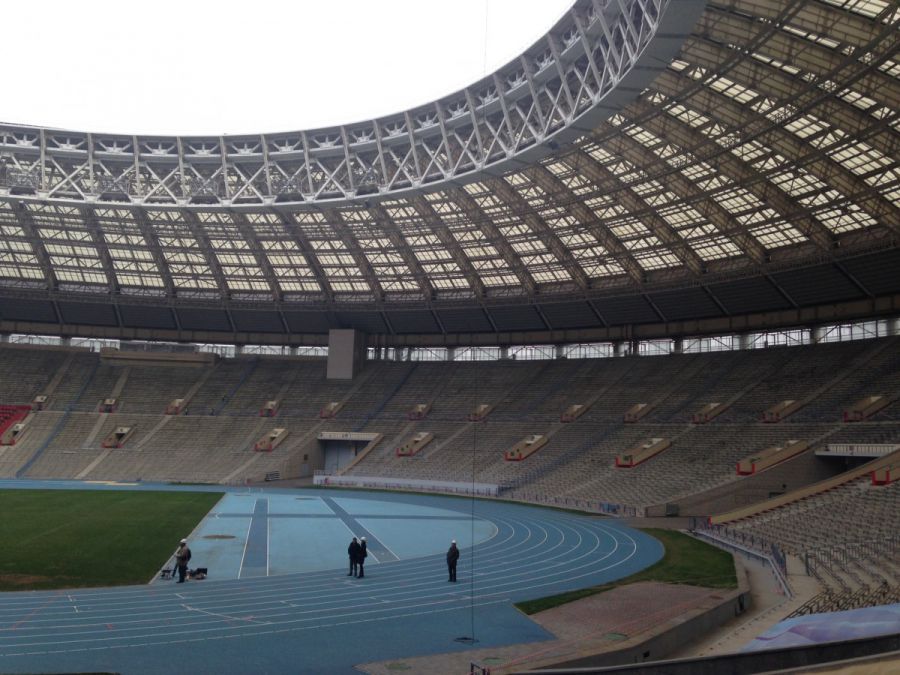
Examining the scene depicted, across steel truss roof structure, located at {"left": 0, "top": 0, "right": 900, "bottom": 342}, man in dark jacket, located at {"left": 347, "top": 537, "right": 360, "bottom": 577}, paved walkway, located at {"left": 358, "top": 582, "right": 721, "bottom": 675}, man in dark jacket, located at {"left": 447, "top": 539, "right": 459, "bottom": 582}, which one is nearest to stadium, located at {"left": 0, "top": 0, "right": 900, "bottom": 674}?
paved walkway, located at {"left": 358, "top": 582, "right": 721, "bottom": 675}

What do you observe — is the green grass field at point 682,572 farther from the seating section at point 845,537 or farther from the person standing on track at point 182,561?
the person standing on track at point 182,561

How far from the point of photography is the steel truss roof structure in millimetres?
29266

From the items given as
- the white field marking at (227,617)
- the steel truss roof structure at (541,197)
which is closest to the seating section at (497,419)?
the steel truss roof structure at (541,197)

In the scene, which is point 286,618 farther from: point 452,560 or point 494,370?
point 494,370

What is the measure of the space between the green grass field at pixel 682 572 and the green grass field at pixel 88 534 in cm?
1100

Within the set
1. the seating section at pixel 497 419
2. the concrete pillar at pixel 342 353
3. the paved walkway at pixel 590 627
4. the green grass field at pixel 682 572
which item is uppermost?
the concrete pillar at pixel 342 353

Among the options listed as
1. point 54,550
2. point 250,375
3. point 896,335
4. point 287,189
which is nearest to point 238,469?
point 250,375

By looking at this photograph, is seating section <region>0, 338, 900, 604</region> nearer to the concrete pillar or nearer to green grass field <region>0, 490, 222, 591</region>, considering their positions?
the concrete pillar

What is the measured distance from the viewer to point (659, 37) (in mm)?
25500

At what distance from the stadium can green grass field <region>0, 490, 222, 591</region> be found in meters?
0.27

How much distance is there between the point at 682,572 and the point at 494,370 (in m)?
44.0

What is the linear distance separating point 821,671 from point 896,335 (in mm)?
48050

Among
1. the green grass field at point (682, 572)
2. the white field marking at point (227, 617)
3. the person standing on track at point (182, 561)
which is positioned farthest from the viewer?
the person standing on track at point (182, 561)

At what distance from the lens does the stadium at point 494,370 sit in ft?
59.9
